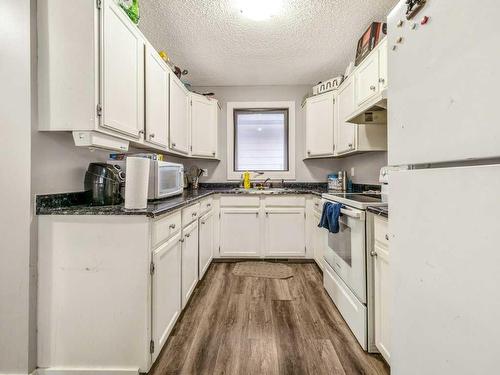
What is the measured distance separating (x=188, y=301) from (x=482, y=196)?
6.58 ft

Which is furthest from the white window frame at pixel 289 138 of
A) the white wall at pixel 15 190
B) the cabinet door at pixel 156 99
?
the white wall at pixel 15 190

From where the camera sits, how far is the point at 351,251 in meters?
1.65

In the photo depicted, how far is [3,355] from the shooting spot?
47.6 inches

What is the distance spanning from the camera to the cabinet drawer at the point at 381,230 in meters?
1.28

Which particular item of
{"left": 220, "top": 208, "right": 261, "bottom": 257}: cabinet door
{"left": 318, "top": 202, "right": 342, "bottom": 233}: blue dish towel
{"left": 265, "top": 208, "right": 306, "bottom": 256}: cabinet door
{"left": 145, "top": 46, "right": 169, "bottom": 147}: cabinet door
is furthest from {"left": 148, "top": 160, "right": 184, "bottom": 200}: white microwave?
{"left": 318, "top": 202, "right": 342, "bottom": 233}: blue dish towel

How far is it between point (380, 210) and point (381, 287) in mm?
418

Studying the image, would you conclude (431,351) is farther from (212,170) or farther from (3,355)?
(212,170)

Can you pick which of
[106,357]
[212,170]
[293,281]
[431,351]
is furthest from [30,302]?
[212,170]

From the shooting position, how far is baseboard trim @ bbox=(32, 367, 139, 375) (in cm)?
123

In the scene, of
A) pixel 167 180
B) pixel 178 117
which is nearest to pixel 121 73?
pixel 167 180

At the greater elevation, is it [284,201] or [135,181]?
[135,181]

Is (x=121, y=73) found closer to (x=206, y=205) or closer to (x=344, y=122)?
(x=206, y=205)

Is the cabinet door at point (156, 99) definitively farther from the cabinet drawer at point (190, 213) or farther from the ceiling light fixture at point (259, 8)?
the ceiling light fixture at point (259, 8)

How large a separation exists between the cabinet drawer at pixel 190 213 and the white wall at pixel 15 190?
878 millimetres
